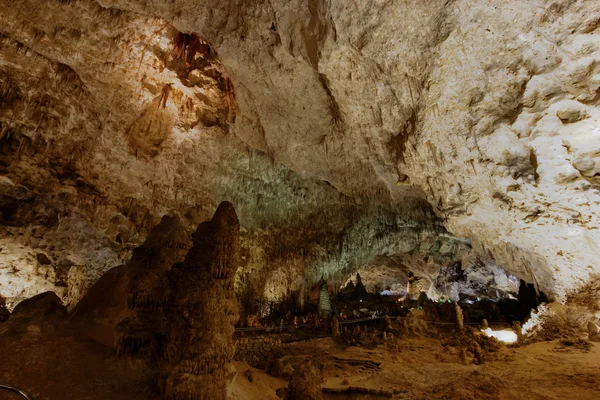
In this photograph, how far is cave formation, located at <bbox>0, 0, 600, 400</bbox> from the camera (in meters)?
5.67

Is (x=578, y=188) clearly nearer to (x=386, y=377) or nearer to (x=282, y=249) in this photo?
(x=386, y=377)

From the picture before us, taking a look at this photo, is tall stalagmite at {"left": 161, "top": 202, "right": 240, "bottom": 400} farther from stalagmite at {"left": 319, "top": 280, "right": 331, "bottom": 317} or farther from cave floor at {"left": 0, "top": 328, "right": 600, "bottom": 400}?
stalagmite at {"left": 319, "top": 280, "right": 331, "bottom": 317}

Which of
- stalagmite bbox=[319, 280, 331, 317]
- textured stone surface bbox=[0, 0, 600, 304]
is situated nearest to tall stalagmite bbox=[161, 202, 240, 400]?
textured stone surface bbox=[0, 0, 600, 304]

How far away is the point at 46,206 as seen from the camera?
1345 cm

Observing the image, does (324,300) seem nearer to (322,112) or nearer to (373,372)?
(373,372)

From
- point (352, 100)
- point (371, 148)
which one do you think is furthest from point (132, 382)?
point (371, 148)

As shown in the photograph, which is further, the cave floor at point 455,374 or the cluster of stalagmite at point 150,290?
the cave floor at point 455,374

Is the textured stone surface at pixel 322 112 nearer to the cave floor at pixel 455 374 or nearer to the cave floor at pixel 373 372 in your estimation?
the cave floor at pixel 455 374

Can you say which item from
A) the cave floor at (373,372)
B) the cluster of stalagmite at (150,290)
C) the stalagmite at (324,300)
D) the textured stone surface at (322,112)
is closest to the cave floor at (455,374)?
the cave floor at (373,372)

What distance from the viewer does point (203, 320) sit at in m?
5.04

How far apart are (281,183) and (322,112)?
607 cm

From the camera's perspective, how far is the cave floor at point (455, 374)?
21.6 feet

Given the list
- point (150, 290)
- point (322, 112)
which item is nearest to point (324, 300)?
point (322, 112)

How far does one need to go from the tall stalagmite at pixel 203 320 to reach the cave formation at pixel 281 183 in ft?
0.10
